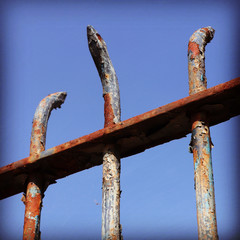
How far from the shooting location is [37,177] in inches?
272

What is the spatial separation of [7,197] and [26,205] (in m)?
0.67

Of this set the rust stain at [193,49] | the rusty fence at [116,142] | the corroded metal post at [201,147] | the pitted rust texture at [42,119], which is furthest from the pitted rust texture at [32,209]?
the rust stain at [193,49]

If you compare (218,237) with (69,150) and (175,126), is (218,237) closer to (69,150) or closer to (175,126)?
(175,126)

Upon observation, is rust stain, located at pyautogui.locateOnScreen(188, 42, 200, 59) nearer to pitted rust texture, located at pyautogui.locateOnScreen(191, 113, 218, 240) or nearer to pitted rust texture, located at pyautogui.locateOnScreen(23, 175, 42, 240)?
pitted rust texture, located at pyautogui.locateOnScreen(191, 113, 218, 240)

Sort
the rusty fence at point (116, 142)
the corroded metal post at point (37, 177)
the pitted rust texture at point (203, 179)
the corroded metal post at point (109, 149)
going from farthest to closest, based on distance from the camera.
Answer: the corroded metal post at point (37, 177) < the corroded metal post at point (109, 149) < the rusty fence at point (116, 142) < the pitted rust texture at point (203, 179)

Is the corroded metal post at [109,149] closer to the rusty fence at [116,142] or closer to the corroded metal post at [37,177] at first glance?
the rusty fence at [116,142]

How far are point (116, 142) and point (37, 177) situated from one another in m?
1.03

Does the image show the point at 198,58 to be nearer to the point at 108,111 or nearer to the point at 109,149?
the point at 108,111

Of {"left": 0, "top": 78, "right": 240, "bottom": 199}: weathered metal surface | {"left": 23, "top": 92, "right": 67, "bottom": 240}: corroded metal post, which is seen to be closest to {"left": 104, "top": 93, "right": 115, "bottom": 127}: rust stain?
{"left": 0, "top": 78, "right": 240, "bottom": 199}: weathered metal surface

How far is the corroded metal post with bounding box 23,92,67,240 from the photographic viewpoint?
6.62 meters

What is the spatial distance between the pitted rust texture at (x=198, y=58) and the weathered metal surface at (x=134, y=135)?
10.6 inches

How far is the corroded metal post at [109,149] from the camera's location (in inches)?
235

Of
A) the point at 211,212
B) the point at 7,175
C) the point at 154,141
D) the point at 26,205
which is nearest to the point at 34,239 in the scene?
the point at 26,205

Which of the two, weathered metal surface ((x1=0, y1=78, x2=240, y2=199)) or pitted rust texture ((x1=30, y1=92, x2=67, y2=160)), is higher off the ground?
pitted rust texture ((x1=30, y1=92, x2=67, y2=160))
